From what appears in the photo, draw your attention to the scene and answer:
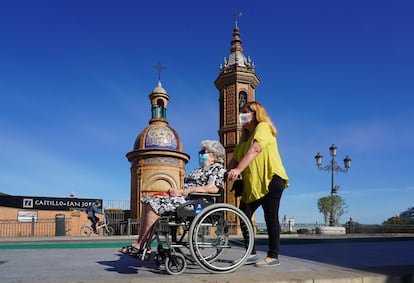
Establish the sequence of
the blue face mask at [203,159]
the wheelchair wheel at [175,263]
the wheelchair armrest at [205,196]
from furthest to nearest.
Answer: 1. the blue face mask at [203,159]
2. the wheelchair armrest at [205,196]
3. the wheelchair wheel at [175,263]

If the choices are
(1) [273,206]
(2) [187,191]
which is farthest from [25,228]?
(1) [273,206]

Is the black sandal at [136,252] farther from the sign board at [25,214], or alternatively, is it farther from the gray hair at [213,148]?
the sign board at [25,214]

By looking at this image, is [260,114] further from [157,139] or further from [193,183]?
[157,139]

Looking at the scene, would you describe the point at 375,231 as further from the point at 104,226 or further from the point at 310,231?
the point at 104,226

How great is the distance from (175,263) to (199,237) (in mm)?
432

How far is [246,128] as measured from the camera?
4.44 m

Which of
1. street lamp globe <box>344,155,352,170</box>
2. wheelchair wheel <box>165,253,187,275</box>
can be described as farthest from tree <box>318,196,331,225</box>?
wheelchair wheel <box>165,253,187,275</box>

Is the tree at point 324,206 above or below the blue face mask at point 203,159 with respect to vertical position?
below

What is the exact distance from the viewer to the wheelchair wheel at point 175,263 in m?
3.33

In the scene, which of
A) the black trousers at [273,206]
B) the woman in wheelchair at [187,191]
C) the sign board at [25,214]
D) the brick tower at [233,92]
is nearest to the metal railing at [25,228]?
the sign board at [25,214]

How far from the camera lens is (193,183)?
4.18 metres

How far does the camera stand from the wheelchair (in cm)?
336

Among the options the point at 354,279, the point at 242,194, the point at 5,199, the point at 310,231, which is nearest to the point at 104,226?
the point at 5,199

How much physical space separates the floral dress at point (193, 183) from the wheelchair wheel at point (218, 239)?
35 cm
